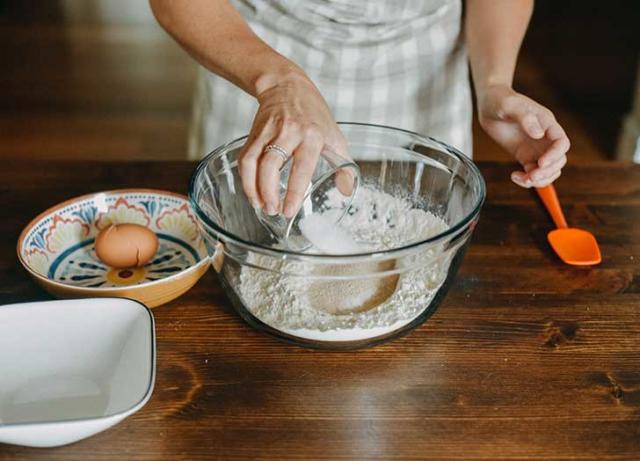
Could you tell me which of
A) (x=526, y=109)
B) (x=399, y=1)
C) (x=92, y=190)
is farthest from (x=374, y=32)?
(x=92, y=190)

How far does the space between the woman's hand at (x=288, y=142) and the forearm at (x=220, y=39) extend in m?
0.09

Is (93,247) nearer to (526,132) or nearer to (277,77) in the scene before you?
(277,77)

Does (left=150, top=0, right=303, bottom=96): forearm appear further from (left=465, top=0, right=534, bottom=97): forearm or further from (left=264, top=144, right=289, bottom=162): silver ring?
(left=465, top=0, right=534, bottom=97): forearm

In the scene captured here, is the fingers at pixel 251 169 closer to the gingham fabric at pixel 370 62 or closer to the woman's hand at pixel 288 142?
the woman's hand at pixel 288 142

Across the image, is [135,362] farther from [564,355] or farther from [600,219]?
[600,219]

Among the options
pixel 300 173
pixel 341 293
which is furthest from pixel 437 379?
pixel 300 173

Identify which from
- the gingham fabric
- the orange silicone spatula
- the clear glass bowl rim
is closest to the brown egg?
the clear glass bowl rim

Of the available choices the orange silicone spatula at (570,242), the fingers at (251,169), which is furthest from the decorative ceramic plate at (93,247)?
the orange silicone spatula at (570,242)

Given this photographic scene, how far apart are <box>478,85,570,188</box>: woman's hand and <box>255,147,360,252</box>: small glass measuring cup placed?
233 millimetres

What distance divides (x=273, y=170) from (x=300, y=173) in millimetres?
28

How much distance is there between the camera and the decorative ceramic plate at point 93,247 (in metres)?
0.86

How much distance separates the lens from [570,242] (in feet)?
3.34

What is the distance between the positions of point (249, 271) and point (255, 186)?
11 cm

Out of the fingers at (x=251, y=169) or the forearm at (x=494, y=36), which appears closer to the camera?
the fingers at (x=251, y=169)
